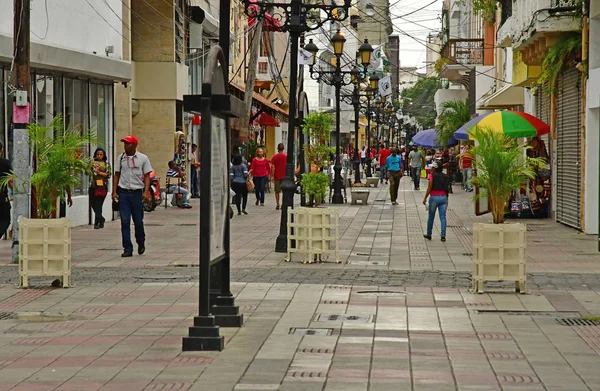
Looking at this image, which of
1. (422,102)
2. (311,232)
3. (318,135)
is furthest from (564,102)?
(422,102)

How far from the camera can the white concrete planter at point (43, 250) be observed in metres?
13.6

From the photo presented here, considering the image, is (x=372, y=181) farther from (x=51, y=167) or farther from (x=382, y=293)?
(x=382, y=293)

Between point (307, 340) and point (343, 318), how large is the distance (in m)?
1.39

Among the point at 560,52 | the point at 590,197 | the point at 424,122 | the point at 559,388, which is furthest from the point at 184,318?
the point at 424,122

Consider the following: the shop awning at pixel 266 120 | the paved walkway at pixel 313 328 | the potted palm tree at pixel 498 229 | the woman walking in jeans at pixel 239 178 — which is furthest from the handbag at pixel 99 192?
the shop awning at pixel 266 120

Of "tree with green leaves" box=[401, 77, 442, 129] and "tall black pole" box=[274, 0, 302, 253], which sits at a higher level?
"tree with green leaves" box=[401, 77, 442, 129]

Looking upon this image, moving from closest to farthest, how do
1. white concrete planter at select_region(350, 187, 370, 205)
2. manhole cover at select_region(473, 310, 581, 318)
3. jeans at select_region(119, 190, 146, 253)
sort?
manhole cover at select_region(473, 310, 581, 318) → jeans at select_region(119, 190, 146, 253) → white concrete planter at select_region(350, 187, 370, 205)

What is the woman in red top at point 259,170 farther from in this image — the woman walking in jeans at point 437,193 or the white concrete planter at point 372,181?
the white concrete planter at point 372,181

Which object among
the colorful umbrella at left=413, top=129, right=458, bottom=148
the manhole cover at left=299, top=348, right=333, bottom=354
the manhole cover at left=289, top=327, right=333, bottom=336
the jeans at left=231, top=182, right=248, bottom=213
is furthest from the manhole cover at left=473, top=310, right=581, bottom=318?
the colorful umbrella at left=413, top=129, right=458, bottom=148

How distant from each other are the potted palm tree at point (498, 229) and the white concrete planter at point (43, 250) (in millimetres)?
4659

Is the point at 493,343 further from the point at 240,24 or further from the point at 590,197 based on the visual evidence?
the point at 240,24

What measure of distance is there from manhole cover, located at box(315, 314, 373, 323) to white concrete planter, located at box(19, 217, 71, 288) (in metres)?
3.75

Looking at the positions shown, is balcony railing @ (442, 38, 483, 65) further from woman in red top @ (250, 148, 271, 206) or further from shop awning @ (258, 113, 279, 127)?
woman in red top @ (250, 148, 271, 206)

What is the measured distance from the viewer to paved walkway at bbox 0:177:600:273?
16828mm
